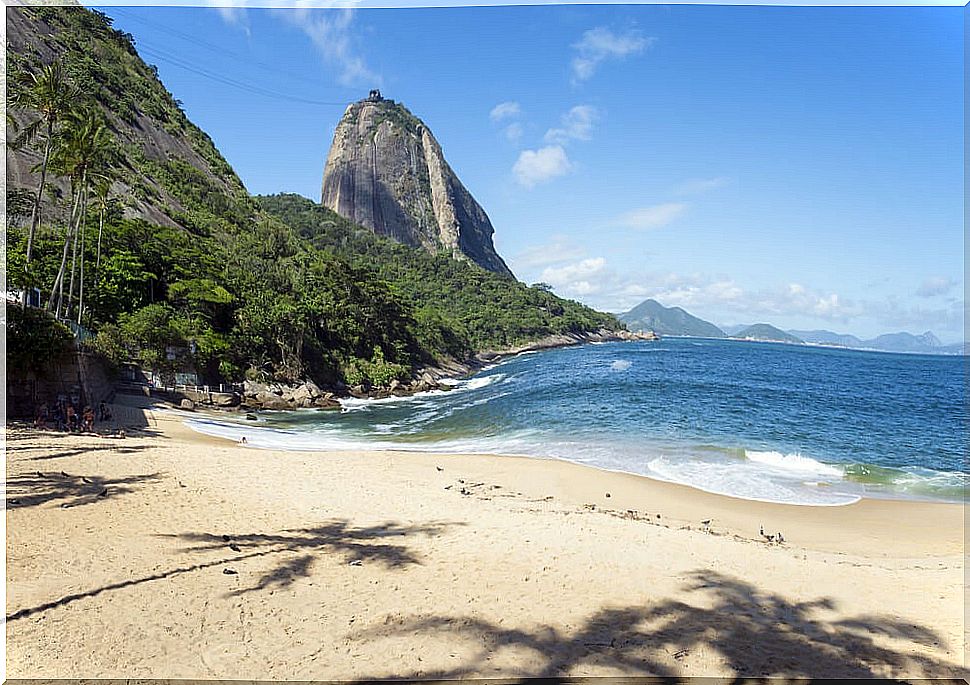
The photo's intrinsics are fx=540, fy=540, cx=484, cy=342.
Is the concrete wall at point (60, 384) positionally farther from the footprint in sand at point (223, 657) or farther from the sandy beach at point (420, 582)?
the footprint in sand at point (223, 657)

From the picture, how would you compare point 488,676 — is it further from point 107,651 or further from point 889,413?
point 889,413

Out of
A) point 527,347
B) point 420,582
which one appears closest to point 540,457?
point 420,582

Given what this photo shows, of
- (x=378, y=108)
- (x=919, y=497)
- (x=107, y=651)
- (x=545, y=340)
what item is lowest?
(x=919, y=497)

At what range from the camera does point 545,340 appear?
67.6 m

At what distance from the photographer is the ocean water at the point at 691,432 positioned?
12.1 meters

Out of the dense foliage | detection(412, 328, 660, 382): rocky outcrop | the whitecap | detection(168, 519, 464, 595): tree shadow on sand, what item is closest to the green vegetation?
detection(412, 328, 660, 382): rocky outcrop

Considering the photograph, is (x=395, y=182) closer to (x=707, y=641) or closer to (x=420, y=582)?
(x=420, y=582)

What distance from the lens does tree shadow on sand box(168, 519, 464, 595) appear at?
4.57m

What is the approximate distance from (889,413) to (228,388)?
92.5 ft

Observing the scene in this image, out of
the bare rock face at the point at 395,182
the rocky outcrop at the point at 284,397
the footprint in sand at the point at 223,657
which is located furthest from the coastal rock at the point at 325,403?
the bare rock face at the point at 395,182

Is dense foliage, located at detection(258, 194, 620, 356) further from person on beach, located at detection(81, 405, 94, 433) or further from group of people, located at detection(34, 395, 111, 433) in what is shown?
person on beach, located at detection(81, 405, 94, 433)

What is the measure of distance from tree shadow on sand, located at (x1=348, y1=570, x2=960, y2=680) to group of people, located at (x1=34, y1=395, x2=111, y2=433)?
32.0ft

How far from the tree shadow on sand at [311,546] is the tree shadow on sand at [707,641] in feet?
4.36

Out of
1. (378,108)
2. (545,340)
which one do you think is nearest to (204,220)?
(545,340)
